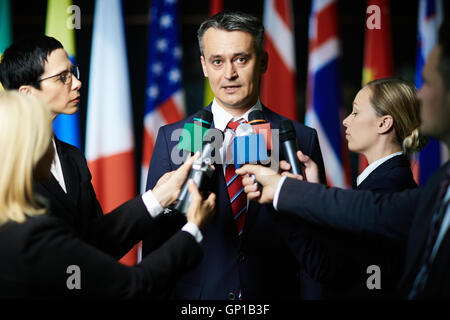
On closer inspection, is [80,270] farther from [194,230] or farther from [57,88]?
[57,88]

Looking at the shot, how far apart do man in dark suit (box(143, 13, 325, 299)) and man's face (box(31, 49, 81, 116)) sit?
446 mm

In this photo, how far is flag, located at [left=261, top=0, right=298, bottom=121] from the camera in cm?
302

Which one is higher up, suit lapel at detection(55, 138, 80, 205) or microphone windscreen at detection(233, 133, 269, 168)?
microphone windscreen at detection(233, 133, 269, 168)

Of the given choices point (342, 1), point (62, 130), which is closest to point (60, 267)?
point (62, 130)

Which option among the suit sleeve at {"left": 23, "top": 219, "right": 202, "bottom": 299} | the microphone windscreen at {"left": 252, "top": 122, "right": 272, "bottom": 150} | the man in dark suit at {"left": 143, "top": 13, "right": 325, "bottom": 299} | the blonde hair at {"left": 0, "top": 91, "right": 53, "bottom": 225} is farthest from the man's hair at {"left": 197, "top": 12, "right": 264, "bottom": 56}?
the suit sleeve at {"left": 23, "top": 219, "right": 202, "bottom": 299}

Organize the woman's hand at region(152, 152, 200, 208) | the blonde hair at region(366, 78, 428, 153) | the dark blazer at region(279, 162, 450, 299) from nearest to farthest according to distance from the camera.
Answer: the dark blazer at region(279, 162, 450, 299) < the woman's hand at region(152, 152, 200, 208) < the blonde hair at region(366, 78, 428, 153)

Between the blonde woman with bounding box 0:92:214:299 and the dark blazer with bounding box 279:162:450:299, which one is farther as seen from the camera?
the dark blazer with bounding box 279:162:450:299

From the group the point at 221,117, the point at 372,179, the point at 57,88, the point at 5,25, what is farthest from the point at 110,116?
the point at 372,179

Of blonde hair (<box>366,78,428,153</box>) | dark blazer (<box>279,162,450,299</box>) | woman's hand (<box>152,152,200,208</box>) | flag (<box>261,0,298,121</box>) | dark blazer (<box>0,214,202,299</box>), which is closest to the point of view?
dark blazer (<box>0,214,202,299</box>)

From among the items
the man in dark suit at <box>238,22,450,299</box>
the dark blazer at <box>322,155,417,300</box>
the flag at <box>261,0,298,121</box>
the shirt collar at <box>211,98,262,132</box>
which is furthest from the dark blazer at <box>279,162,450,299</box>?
the flag at <box>261,0,298,121</box>

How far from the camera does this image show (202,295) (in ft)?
5.18

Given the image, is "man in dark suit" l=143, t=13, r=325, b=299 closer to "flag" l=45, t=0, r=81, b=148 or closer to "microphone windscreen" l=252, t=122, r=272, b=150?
"microphone windscreen" l=252, t=122, r=272, b=150

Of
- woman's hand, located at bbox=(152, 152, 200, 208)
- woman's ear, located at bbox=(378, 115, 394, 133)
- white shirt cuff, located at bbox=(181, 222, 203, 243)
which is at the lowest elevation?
white shirt cuff, located at bbox=(181, 222, 203, 243)

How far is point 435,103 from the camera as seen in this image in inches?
46.4
